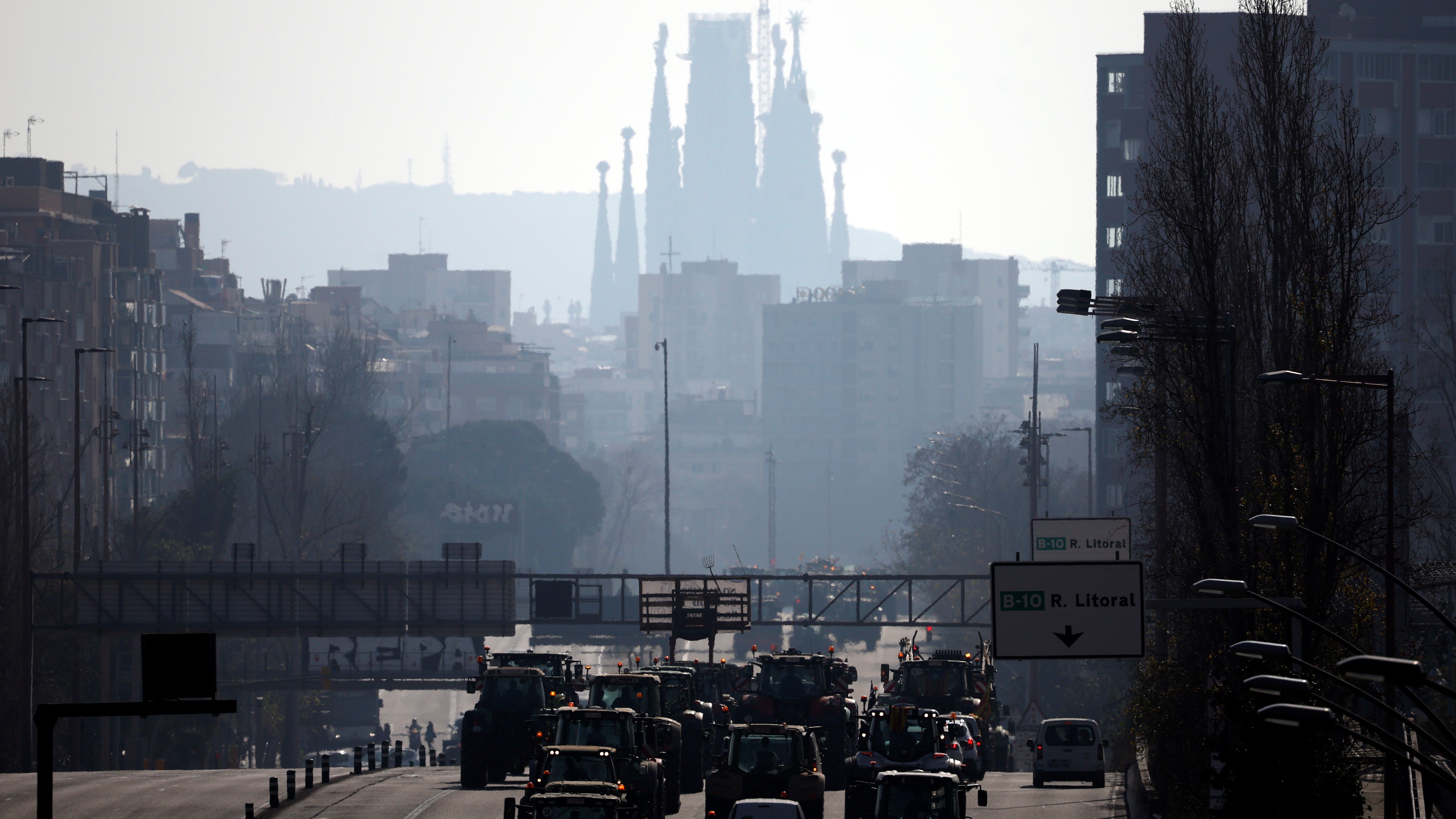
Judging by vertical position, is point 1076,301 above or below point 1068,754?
above

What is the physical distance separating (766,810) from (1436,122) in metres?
107

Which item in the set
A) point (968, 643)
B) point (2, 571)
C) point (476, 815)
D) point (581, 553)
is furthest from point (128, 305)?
point (476, 815)

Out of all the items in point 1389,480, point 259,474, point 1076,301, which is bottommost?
point 1389,480

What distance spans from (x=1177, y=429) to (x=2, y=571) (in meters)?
42.7

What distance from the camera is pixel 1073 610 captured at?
93.7 ft

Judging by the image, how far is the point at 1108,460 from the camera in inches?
4668

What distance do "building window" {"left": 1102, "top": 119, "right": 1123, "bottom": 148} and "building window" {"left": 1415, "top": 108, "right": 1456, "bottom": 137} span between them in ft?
60.9

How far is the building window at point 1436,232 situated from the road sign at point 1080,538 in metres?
84.7

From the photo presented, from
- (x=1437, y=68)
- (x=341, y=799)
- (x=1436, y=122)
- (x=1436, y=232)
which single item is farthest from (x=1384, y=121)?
(x=341, y=799)

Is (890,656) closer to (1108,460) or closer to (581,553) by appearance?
(1108,460)

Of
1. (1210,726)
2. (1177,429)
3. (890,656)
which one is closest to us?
(1210,726)

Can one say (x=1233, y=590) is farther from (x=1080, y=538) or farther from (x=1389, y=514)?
(x=1080, y=538)

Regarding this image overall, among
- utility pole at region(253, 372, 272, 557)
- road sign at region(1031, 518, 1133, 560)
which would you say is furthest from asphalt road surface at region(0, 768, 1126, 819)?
utility pole at region(253, 372, 272, 557)

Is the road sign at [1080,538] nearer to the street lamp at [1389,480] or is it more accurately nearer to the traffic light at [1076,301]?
the traffic light at [1076,301]
